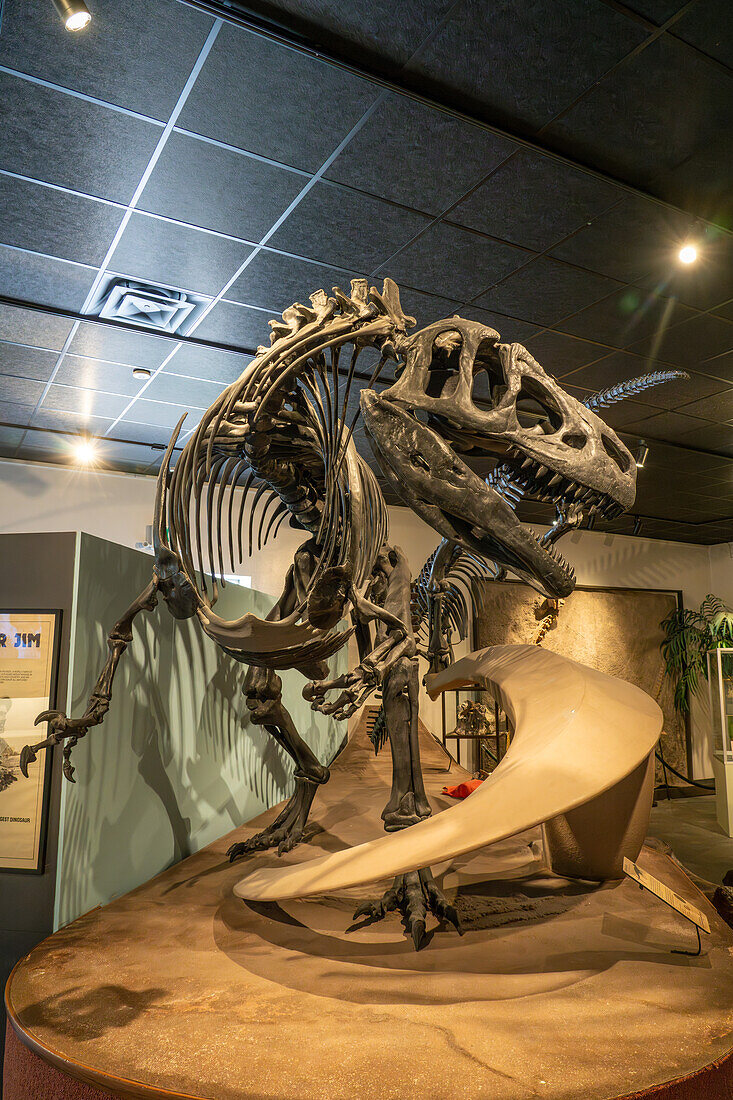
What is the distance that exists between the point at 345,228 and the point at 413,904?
325 centimetres

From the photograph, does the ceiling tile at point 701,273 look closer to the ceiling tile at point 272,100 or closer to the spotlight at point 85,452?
the ceiling tile at point 272,100

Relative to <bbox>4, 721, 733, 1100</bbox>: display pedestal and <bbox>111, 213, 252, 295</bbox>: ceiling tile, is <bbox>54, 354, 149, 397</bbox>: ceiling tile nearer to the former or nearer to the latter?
<bbox>111, 213, 252, 295</bbox>: ceiling tile

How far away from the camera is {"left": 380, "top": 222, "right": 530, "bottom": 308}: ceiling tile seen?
3.79 meters

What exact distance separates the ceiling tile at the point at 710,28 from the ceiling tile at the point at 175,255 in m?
2.30

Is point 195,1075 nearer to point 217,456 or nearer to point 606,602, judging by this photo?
point 217,456

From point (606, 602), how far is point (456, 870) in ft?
27.6

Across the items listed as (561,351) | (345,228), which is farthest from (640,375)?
(345,228)

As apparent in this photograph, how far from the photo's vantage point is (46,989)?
2.00 metres

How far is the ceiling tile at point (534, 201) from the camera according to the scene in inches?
127

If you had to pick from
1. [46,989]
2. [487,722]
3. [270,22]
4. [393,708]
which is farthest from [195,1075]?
[487,722]

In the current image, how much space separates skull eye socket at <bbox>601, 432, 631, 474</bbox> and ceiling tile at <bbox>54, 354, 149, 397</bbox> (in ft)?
13.8

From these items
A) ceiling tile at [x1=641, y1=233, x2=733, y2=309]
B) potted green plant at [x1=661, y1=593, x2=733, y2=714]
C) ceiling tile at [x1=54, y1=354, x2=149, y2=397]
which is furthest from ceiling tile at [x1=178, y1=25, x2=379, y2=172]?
potted green plant at [x1=661, y1=593, x2=733, y2=714]

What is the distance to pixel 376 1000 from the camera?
192 centimetres

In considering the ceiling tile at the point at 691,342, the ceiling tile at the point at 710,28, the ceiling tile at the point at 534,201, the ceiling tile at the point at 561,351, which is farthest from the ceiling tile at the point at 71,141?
the ceiling tile at the point at 691,342
